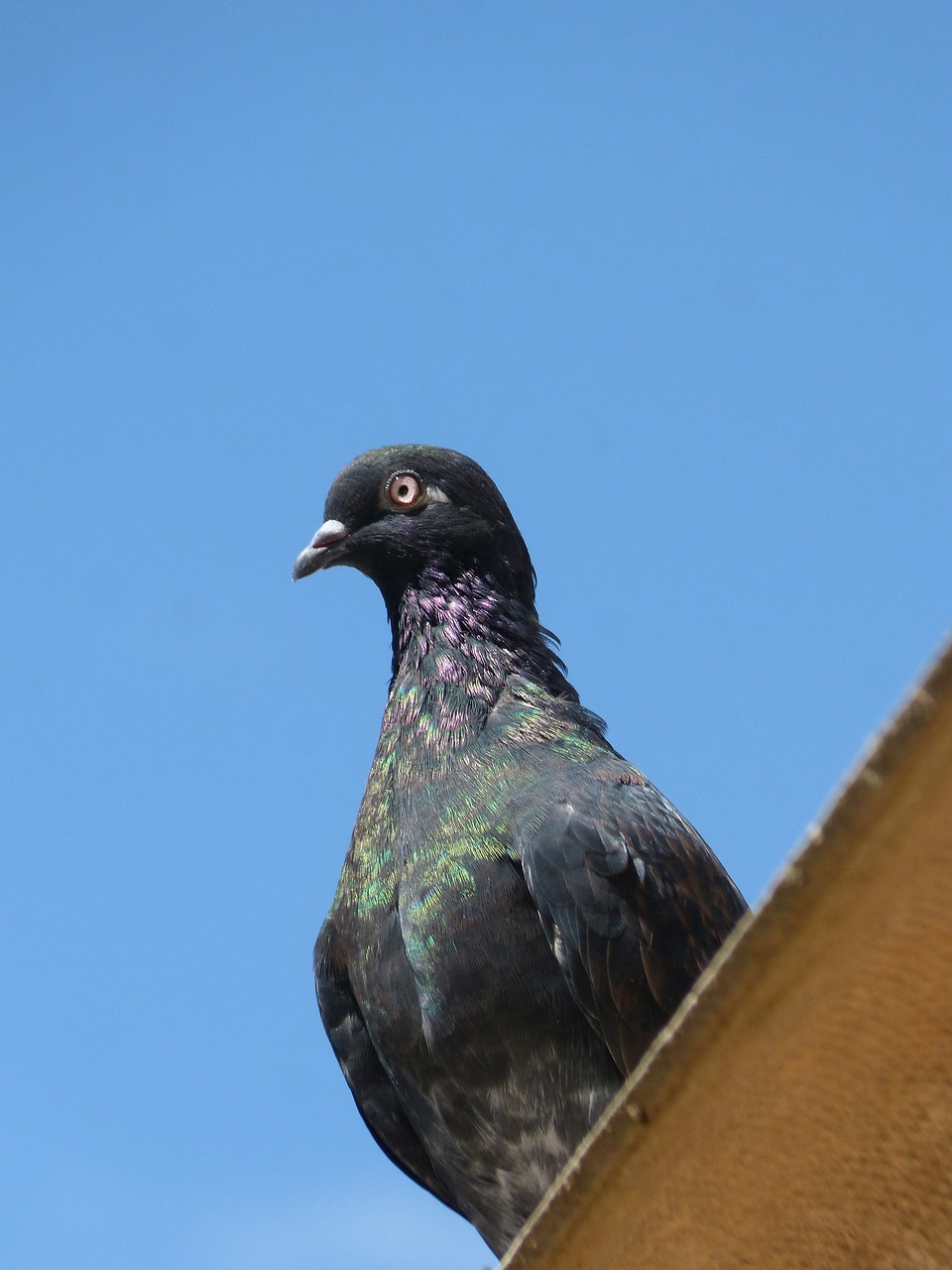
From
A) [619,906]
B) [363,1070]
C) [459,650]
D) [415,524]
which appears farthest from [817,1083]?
[415,524]

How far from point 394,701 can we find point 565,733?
93cm

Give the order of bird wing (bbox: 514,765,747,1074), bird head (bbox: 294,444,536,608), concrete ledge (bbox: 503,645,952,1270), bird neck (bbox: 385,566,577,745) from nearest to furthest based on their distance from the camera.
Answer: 1. concrete ledge (bbox: 503,645,952,1270)
2. bird wing (bbox: 514,765,747,1074)
3. bird neck (bbox: 385,566,577,745)
4. bird head (bbox: 294,444,536,608)

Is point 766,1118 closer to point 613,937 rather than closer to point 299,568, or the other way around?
point 613,937

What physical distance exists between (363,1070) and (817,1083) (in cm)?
401

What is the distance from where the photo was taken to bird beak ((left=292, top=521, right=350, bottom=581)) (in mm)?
7469

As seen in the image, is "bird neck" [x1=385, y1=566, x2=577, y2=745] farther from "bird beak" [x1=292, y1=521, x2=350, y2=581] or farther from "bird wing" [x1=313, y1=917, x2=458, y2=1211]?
"bird wing" [x1=313, y1=917, x2=458, y2=1211]

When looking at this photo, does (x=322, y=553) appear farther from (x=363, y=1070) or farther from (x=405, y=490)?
(x=363, y=1070)

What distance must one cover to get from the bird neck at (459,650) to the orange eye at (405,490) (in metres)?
0.36

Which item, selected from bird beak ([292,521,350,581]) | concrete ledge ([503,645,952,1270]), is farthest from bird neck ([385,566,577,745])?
concrete ledge ([503,645,952,1270])

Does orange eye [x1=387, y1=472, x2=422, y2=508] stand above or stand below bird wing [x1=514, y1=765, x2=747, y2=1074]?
above

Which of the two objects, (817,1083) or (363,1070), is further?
(363,1070)

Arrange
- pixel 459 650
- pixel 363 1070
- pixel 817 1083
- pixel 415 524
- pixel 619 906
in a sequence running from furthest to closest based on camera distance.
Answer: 1. pixel 415 524
2. pixel 459 650
3. pixel 363 1070
4. pixel 619 906
5. pixel 817 1083

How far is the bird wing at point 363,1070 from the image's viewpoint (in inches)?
254

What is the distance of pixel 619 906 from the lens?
5.68m
